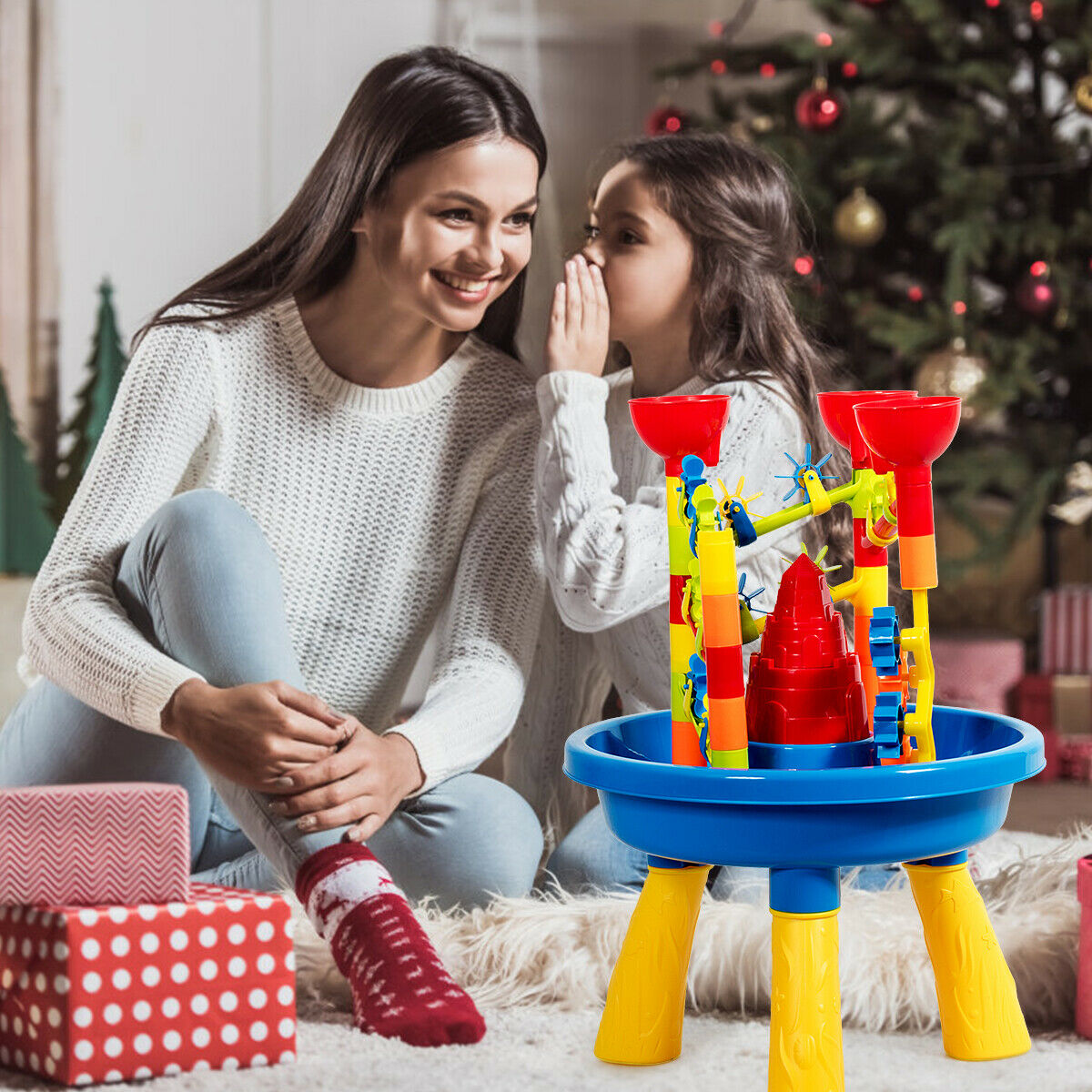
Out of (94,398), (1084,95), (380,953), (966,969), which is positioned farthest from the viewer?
(94,398)

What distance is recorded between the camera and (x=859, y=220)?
2217 millimetres

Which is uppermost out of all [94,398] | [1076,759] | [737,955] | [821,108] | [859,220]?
[821,108]

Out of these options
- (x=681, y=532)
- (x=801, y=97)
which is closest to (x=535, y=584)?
(x=681, y=532)

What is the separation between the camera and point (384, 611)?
1.29 metres

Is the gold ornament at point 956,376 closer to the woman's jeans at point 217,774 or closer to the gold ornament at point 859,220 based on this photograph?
the gold ornament at point 859,220

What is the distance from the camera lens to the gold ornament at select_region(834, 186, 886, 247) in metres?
2.22

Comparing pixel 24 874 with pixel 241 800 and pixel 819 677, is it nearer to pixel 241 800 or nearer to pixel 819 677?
pixel 241 800

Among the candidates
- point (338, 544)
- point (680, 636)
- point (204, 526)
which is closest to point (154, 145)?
point (338, 544)

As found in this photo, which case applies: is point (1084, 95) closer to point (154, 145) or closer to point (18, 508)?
point (154, 145)

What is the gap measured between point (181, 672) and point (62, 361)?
5.72ft

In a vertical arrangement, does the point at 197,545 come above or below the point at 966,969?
above

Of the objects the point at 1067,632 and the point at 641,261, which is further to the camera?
the point at 1067,632

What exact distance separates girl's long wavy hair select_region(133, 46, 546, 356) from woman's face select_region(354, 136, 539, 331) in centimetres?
1

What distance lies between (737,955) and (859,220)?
1437 mm
